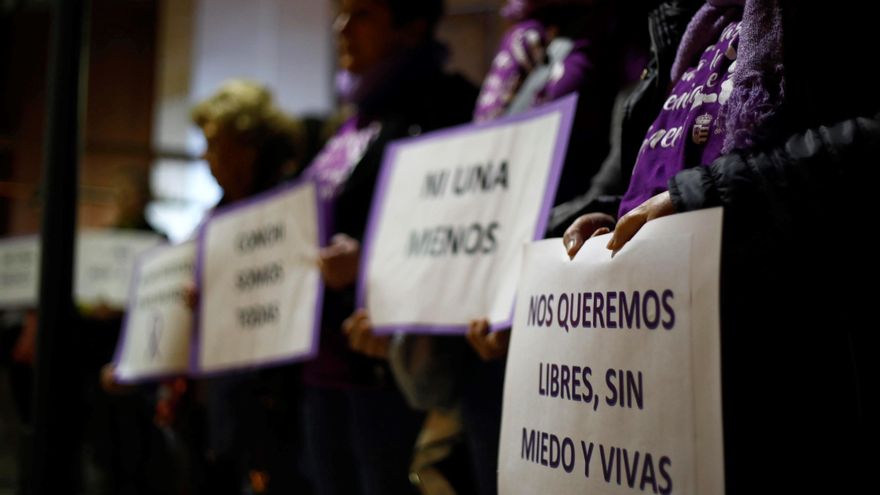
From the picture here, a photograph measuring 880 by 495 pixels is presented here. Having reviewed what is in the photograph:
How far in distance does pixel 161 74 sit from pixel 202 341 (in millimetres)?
4237

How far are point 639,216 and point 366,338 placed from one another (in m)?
0.93

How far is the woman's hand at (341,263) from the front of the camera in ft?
7.09

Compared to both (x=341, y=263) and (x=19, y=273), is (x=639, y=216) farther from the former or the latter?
(x=19, y=273)

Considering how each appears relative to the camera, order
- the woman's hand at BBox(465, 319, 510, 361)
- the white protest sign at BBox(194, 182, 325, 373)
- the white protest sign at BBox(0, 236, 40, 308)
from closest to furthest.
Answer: the woman's hand at BBox(465, 319, 510, 361)
the white protest sign at BBox(194, 182, 325, 373)
the white protest sign at BBox(0, 236, 40, 308)

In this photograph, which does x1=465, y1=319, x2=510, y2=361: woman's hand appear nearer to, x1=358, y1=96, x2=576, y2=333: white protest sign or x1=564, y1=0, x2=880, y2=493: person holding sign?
x1=358, y1=96, x2=576, y2=333: white protest sign

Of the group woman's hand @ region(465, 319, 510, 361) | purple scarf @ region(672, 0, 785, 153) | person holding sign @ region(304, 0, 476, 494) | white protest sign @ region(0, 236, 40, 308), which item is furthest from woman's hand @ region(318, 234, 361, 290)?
white protest sign @ region(0, 236, 40, 308)

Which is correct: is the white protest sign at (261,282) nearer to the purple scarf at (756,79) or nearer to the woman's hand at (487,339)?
the woman's hand at (487,339)

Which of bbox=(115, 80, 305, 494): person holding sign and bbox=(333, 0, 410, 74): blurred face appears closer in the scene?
bbox=(333, 0, 410, 74): blurred face

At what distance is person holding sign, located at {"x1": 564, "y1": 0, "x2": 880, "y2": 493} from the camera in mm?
1000

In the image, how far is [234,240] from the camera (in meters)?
2.62

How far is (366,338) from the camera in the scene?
6.45 feet

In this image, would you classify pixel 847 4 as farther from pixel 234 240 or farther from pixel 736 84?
pixel 234 240

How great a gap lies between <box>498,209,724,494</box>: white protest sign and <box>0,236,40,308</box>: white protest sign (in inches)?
129

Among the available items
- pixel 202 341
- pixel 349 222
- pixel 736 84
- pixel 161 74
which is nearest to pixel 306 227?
pixel 349 222
